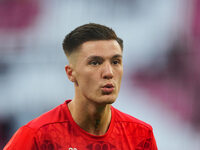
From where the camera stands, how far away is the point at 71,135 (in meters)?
3.34

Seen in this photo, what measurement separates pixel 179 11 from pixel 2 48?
119 inches

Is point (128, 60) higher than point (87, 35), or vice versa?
point (87, 35)

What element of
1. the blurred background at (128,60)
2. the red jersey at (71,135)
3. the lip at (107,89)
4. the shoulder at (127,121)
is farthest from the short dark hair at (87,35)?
the blurred background at (128,60)

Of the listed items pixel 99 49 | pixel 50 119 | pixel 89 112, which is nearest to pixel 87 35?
pixel 99 49

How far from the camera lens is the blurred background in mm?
6215

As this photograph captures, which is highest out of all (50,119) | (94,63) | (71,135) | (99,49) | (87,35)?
(87,35)

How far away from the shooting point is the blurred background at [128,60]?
20.4 feet

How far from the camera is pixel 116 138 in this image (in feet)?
11.4

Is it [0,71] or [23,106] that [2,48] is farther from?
[23,106]

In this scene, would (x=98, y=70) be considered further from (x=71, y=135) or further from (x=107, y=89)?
(x=71, y=135)

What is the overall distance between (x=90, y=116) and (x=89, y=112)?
43 mm

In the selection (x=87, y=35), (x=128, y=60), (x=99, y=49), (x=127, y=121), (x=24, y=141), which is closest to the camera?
(x=24, y=141)

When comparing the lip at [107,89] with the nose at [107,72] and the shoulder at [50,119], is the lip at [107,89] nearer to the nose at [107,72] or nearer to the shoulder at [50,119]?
the nose at [107,72]

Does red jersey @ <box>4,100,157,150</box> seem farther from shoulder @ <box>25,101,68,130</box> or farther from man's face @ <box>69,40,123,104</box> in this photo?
man's face @ <box>69,40,123,104</box>
